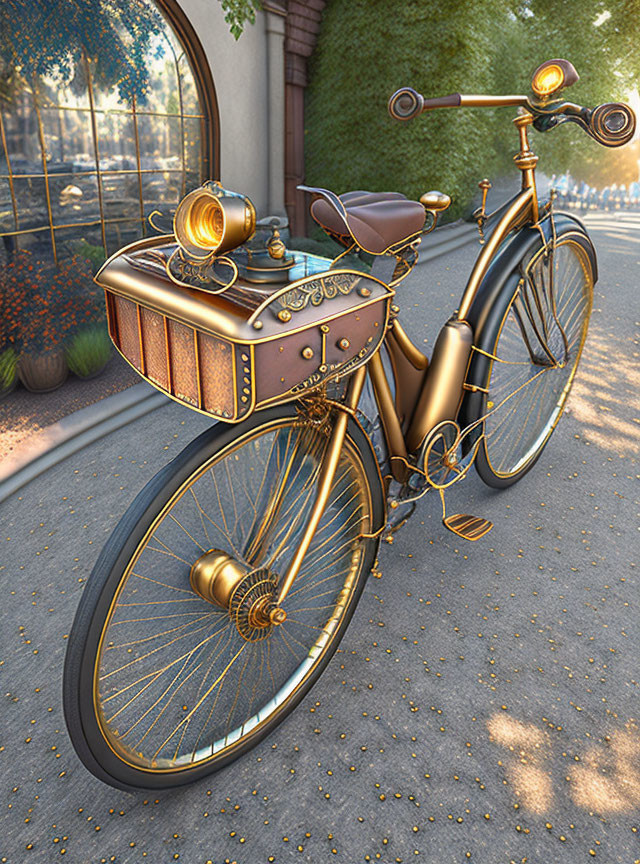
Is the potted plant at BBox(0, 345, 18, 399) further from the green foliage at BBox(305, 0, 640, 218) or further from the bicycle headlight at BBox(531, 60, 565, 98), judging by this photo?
the green foliage at BBox(305, 0, 640, 218)

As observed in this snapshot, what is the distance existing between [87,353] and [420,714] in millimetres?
3527

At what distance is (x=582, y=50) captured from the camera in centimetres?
939

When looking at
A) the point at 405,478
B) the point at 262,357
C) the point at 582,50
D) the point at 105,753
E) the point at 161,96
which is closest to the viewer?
the point at 262,357

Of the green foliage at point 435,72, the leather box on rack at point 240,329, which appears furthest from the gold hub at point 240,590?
the green foliage at point 435,72

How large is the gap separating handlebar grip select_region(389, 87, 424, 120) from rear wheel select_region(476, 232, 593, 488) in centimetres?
88

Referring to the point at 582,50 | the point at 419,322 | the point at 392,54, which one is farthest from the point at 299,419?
the point at 582,50

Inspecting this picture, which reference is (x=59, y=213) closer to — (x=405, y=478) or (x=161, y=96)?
Result: (x=161, y=96)

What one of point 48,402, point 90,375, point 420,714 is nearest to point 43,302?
point 90,375

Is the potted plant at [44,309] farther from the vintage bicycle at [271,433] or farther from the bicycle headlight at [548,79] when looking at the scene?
the bicycle headlight at [548,79]

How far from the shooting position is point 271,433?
192cm

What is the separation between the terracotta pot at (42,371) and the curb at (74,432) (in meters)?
0.55

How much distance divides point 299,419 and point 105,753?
913 mm

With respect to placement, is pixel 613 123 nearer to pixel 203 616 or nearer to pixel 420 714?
pixel 420 714

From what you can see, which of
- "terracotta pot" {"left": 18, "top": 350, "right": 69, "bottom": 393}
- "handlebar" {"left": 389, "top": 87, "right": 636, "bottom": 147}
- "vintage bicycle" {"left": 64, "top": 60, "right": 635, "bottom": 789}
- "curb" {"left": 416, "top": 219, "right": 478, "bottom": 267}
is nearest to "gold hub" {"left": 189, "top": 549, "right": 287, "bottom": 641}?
"vintage bicycle" {"left": 64, "top": 60, "right": 635, "bottom": 789}
